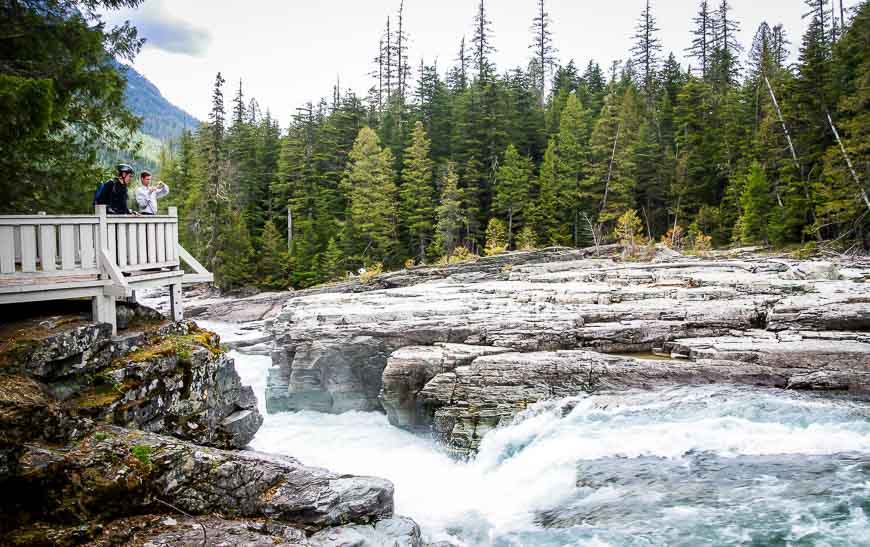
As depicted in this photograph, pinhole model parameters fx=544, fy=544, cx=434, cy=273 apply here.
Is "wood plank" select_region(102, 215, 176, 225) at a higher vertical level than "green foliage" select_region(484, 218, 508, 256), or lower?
lower

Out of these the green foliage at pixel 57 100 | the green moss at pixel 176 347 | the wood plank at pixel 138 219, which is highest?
the green foliage at pixel 57 100

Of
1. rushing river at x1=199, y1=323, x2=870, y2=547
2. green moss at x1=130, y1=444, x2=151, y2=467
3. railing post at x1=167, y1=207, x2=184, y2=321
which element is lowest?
rushing river at x1=199, y1=323, x2=870, y2=547

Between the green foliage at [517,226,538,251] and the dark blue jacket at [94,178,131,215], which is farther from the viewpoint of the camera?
the green foliage at [517,226,538,251]

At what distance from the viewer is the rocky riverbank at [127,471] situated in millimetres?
4719

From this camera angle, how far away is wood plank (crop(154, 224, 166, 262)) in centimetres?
852

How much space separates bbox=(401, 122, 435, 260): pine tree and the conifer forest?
16cm

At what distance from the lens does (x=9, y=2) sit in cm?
771

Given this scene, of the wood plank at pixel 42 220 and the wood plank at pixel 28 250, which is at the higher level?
the wood plank at pixel 42 220

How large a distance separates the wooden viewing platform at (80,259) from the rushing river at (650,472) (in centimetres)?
548

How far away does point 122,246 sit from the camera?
7539 millimetres

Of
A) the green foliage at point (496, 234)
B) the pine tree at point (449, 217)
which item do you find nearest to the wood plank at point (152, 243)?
the green foliage at point (496, 234)

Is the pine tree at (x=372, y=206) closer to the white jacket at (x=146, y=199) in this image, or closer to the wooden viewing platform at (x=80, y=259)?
the white jacket at (x=146, y=199)

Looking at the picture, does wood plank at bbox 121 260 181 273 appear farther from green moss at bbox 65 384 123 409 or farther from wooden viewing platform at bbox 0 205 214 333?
green moss at bbox 65 384 123 409

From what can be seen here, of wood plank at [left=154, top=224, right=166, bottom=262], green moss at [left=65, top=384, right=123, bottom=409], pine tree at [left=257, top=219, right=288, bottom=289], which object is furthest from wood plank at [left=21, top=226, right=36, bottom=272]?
pine tree at [left=257, top=219, right=288, bottom=289]
